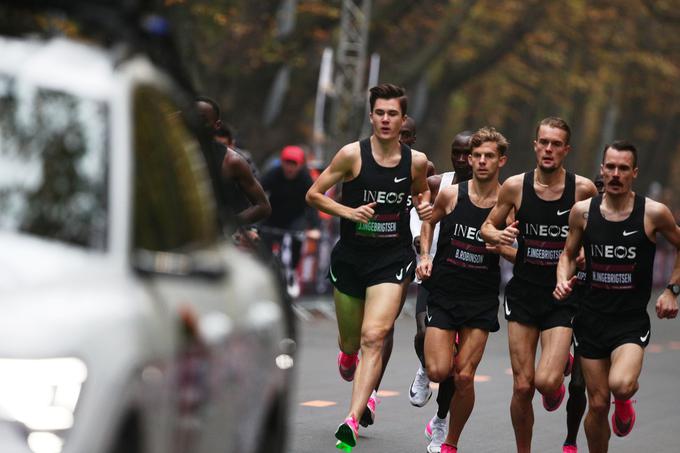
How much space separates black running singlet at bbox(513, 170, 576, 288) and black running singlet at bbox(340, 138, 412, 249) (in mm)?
990


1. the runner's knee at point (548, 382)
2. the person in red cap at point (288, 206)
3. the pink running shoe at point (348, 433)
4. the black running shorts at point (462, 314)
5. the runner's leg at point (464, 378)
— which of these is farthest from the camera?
the person in red cap at point (288, 206)

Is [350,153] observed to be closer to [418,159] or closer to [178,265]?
[418,159]

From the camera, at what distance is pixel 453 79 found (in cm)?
3675

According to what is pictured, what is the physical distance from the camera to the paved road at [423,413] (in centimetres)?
958

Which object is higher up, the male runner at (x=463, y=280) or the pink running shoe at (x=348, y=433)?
the male runner at (x=463, y=280)

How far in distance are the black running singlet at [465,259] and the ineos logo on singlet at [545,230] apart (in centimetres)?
41

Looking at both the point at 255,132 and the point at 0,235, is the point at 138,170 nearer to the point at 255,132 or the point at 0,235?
the point at 0,235

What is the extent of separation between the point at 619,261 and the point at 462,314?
3.93 ft

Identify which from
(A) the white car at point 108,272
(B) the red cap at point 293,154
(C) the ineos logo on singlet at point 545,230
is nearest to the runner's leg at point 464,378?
(C) the ineos logo on singlet at point 545,230

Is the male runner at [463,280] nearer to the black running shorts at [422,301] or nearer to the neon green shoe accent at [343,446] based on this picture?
the neon green shoe accent at [343,446]

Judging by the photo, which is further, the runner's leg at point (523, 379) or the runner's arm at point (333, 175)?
the runner's arm at point (333, 175)

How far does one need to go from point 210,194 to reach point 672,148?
146 ft

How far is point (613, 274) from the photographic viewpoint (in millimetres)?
8117

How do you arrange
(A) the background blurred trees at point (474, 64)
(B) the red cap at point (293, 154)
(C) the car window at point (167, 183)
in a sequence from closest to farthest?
(C) the car window at point (167, 183)
(B) the red cap at point (293, 154)
(A) the background blurred trees at point (474, 64)
